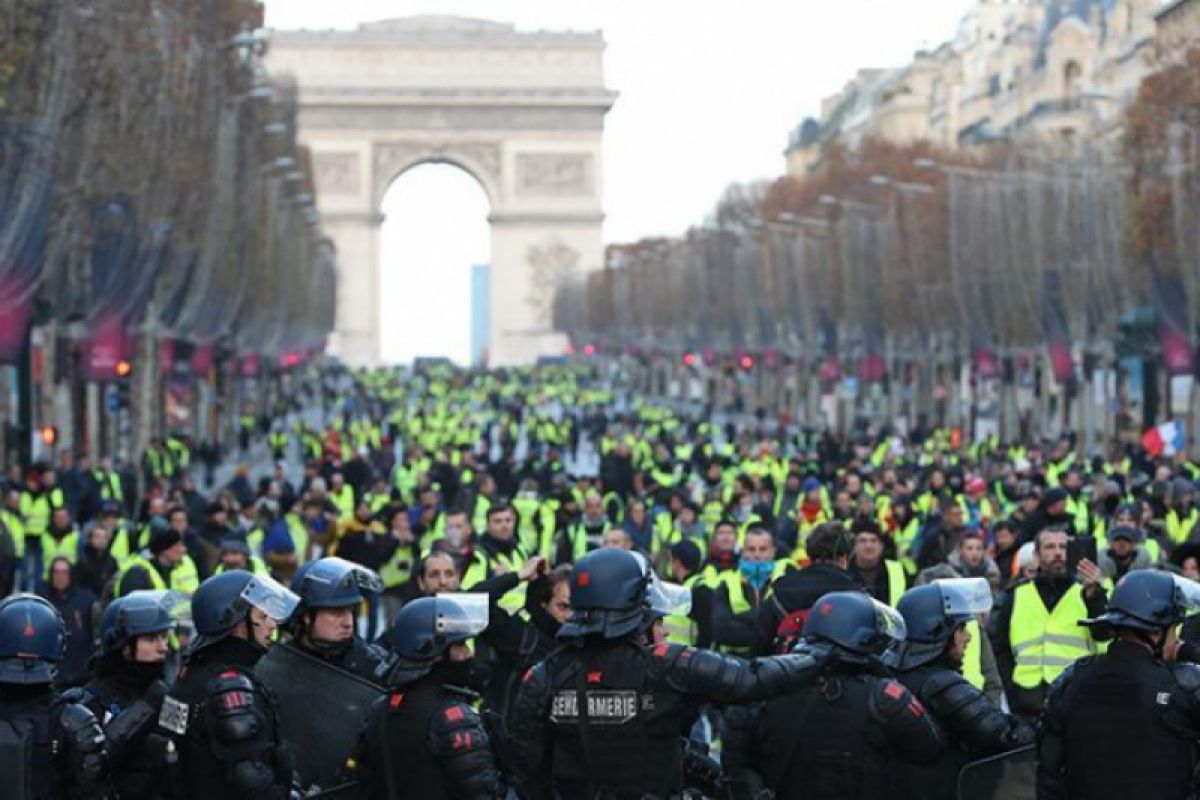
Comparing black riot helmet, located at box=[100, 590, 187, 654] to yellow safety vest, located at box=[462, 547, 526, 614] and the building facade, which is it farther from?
the building facade

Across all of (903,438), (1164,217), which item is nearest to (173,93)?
(903,438)

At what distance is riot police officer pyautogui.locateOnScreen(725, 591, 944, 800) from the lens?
8375mm

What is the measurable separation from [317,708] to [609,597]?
116 centimetres

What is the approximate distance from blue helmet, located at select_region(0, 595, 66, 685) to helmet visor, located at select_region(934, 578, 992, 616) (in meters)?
2.46

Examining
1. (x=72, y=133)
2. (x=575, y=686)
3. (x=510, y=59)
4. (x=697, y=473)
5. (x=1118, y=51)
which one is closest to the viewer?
(x=575, y=686)

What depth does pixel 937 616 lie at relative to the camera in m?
9.03

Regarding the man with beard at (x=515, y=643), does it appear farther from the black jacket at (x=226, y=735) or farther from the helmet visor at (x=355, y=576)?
the black jacket at (x=226, y=735)

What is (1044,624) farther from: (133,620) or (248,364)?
(248,364)

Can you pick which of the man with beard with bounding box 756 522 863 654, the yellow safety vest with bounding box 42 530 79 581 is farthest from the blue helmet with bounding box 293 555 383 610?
the yellow safety vest with bounding box 42 530 79 581

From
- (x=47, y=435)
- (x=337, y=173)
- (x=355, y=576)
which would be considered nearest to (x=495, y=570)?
(x=355, y=576)

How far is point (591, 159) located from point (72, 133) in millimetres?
101450

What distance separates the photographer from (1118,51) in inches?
2916

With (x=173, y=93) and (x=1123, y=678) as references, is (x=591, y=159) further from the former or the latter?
(x=1123, y=678)

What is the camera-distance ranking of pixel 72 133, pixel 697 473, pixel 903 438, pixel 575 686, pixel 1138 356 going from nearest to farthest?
1. pixel 575 686
2. pixel 72 133
3. pixel 697 473
4. pixel 903 438
5. pixel 1138 356
